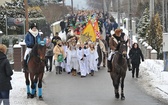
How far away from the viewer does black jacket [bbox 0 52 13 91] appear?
11273mm

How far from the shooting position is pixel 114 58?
14781mm

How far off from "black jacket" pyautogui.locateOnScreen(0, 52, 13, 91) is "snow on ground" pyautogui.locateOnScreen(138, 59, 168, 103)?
5757mm

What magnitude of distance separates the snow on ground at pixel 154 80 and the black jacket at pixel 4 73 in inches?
227

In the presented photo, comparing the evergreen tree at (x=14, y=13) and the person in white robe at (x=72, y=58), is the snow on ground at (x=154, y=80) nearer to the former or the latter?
the person in white robe at (x=72, y=58)

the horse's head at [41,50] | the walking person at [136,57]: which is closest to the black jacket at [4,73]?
the horse's head at [41,50]

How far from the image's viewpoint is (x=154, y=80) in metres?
18.6

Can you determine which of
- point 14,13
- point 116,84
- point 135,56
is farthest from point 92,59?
point 14,13

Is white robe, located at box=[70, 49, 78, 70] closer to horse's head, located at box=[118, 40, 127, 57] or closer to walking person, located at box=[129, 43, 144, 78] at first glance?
walking person, located at box=[129, 43, 144, 78]

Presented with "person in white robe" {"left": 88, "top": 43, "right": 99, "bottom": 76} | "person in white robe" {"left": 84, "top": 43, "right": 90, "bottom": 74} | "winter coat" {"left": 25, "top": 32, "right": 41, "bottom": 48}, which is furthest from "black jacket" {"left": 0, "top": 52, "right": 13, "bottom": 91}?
"person in white robe" {"left": 88, "top": 43, "right": 99, "bottom": 76}

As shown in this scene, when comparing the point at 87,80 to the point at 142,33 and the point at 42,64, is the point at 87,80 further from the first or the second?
the point at 142,33

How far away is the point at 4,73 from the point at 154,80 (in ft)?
29.2

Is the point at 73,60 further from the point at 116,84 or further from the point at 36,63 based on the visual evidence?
the point at 36,63

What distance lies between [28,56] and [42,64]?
2.03 feet

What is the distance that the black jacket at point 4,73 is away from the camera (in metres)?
11.3
